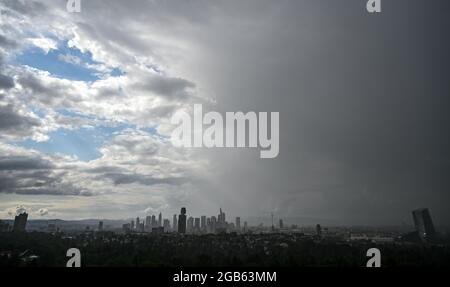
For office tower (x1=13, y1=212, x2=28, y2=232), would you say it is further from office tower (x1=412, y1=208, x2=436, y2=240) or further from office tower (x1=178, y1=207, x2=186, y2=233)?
office tower (x1=412, y1=208, x2=436, y2=240)

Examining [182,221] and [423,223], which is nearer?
[423,223]

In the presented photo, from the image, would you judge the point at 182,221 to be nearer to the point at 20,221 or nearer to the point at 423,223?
the point at 20,221

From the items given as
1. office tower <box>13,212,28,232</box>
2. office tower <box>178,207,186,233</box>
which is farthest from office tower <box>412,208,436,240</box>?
office tower <box>13,212,28,232</box>

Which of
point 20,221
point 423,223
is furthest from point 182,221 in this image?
point 423,223

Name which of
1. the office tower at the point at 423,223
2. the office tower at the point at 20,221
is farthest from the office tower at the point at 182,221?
the office tower at the point at 423,223

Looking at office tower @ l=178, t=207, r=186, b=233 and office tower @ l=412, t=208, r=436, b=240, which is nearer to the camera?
office tower @ l=412, t=208, r=436, b=240

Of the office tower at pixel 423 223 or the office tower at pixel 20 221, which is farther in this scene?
the office tower at pixel 20 221

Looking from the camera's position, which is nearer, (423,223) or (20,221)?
(423,223)

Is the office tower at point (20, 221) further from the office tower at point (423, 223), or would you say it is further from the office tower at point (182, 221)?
the office tower at point (423, 223)
